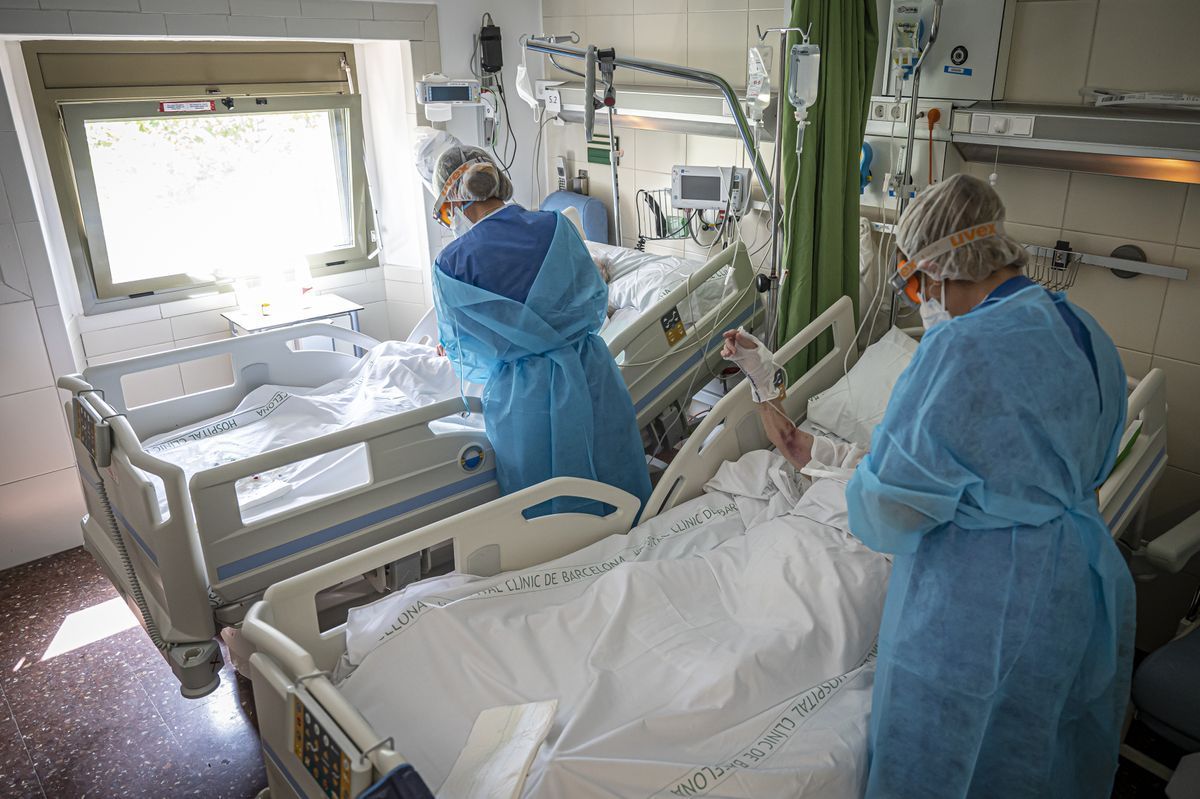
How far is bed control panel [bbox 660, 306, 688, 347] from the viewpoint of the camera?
10.1 ft

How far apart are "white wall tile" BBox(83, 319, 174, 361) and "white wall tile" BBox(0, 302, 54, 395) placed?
27.2 inches

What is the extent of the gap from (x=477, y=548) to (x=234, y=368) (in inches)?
64.9

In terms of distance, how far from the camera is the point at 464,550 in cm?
210

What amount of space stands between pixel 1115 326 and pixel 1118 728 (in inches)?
58.2

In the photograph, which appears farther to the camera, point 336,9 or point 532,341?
point 336,9

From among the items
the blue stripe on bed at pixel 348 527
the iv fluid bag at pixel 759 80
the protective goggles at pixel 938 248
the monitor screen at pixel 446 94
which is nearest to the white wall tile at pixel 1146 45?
the iv fluid bag at pixel 759 80

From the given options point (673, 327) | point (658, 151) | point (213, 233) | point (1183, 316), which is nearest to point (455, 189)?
point (673, 327)

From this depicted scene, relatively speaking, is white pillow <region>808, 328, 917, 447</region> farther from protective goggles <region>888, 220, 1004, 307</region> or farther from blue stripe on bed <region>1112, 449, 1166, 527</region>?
protective goggles <region>888, 220, 1004, 307</region>

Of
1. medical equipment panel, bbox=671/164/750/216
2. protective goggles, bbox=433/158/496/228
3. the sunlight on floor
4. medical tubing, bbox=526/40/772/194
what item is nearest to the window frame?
the sunlight on floor

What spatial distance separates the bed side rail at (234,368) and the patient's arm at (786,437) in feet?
6.28

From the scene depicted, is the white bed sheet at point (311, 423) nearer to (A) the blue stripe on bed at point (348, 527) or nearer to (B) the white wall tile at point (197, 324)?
(A) the blue stripe on bed at point (348, 527)

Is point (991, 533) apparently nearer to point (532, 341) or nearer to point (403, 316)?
point (532, 341)

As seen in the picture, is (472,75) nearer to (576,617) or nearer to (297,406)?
(297,406)

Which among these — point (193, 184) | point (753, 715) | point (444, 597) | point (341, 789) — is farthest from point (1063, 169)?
point (193, 184)
